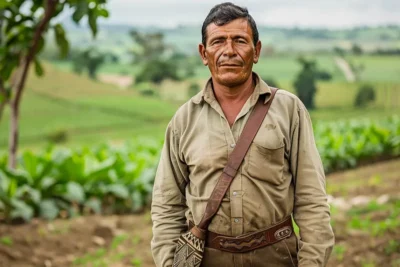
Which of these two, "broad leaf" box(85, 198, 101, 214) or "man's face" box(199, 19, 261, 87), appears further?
"broad leaf" box(85, 198, 101, 214)

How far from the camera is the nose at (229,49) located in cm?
258

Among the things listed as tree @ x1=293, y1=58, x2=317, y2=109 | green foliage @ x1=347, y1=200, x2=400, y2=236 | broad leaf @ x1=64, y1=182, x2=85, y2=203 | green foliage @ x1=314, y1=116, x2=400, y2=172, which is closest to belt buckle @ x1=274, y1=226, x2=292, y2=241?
green foliage @ x1=347, y1=200, x2=400, y2=236

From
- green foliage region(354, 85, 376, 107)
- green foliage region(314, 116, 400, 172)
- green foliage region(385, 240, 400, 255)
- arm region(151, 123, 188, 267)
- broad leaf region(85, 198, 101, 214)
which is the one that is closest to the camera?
arm region(151, 123, 188, 267)

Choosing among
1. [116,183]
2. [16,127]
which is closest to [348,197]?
[116,183]

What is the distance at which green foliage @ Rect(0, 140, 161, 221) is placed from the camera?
691 centimetres

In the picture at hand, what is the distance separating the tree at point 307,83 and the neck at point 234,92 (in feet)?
36.5

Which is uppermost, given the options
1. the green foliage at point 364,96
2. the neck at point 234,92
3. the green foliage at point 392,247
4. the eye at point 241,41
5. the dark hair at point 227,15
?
the dark hair at point 227,15

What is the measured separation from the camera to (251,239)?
258 centimetres

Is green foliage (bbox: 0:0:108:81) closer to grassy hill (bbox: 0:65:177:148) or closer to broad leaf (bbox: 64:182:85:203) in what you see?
broad leaf (bbox: 64:182:85:203)

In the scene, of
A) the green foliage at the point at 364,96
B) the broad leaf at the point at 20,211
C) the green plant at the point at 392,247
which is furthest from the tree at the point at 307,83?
the green plant at the point at 392,247

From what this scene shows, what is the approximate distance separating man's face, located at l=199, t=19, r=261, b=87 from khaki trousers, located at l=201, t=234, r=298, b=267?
682 mm

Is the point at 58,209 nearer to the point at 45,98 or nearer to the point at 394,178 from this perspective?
the point at 394,178

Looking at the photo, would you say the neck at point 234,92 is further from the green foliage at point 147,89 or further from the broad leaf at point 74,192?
the green foliage at point 147,89

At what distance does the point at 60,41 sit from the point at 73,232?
7.80 feet
